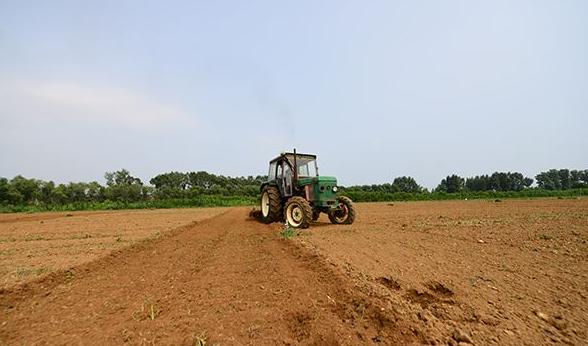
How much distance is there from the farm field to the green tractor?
3431 millimetres

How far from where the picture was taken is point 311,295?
423 centimetres

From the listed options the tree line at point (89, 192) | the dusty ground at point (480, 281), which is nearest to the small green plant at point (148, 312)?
the dusty ground at point (480, 281)

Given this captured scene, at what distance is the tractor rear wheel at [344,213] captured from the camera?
1220 cm

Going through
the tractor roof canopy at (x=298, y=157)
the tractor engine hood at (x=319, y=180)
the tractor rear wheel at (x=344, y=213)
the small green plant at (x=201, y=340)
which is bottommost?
the small green plant at (x=201, y=340)

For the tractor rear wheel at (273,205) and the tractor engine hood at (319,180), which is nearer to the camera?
the tractor engine hood at (319,180)

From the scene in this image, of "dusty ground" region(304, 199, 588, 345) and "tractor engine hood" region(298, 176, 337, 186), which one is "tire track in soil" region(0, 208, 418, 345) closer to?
"dusty ground" region(304, 199, 588, 345)

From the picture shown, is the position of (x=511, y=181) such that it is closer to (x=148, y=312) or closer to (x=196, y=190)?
(x=196, y=190)

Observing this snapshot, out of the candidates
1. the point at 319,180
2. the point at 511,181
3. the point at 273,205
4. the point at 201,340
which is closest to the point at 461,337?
the point at 201,340

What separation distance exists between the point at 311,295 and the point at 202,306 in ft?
4.33

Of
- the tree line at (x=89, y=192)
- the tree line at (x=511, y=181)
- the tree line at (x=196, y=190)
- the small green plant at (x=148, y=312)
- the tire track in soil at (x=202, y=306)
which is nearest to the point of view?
the tire track in soil at (x=202, y=306)

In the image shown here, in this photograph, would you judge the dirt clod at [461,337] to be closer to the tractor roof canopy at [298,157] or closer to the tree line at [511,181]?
the tractor roof canopy at [298,157]

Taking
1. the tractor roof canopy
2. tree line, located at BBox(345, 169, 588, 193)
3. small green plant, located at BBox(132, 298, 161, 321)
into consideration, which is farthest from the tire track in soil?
tree line, located at BBox(345, 169, 588, 193)

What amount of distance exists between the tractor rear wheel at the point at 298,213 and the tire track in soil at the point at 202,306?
395 cm

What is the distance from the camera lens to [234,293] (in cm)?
445
